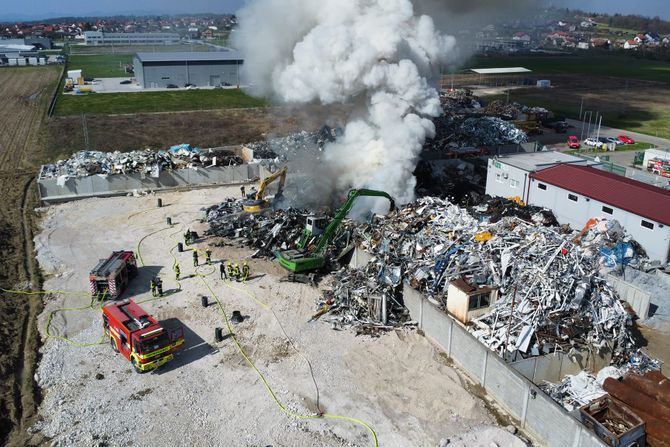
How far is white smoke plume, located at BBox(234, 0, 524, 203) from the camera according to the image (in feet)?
98.0

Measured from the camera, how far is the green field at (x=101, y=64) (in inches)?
3851

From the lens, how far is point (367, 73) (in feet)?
98.7

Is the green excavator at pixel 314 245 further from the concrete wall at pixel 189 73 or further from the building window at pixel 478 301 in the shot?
the concrete wall at pixel 189 73

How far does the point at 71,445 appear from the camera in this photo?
15.0 m

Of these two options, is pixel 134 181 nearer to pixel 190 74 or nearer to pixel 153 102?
pixel 153 102

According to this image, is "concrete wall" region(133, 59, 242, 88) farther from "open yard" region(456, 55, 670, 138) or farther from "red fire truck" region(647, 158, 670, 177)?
"red fire truck" region(647, 158, 670, 177)

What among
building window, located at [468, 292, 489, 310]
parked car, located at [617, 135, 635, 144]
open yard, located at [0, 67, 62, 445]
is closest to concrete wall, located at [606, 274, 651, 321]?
building window, located at [468, 292, 489, 310]

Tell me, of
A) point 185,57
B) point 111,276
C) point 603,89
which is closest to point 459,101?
point 603,89

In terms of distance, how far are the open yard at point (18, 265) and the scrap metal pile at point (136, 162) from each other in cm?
274

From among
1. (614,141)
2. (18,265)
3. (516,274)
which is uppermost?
(614,141)

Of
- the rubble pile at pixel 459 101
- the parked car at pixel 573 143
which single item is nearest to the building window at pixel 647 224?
the parked car at pixel 573 143

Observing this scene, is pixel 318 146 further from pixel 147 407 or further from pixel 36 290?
pixel 147 407

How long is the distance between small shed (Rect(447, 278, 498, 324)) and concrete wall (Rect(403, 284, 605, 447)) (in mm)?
986

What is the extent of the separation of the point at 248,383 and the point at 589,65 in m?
113
